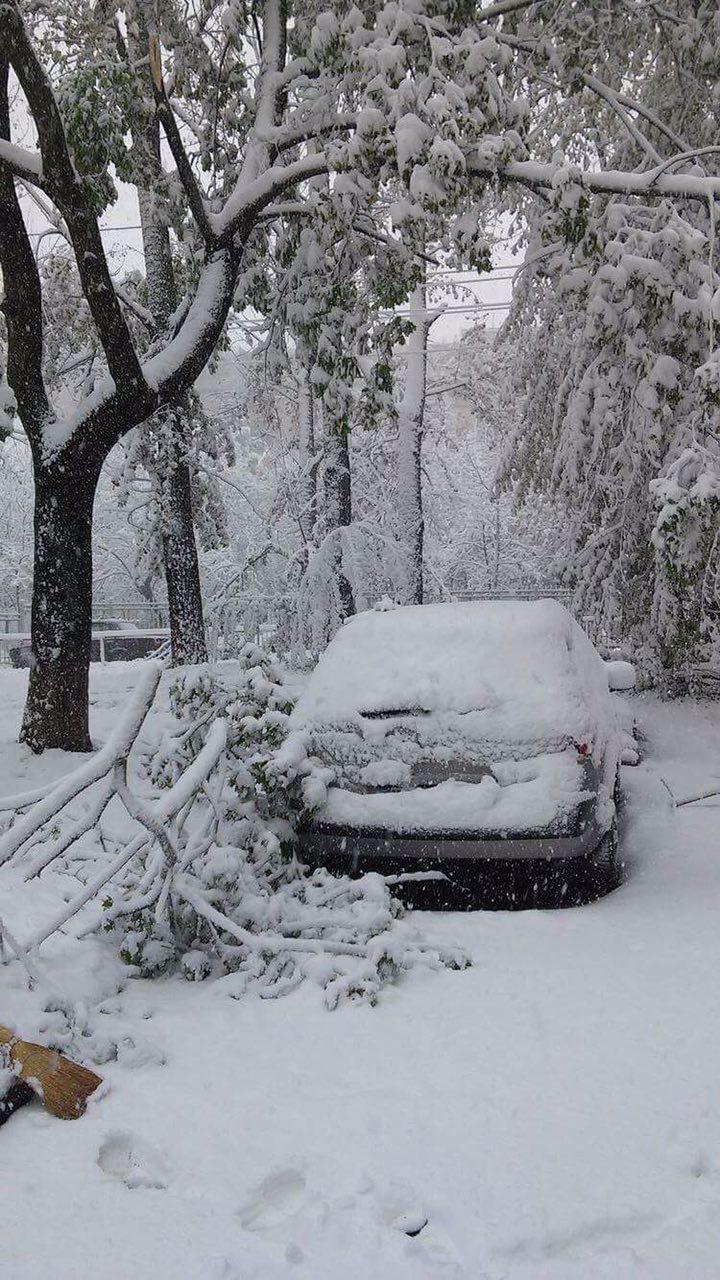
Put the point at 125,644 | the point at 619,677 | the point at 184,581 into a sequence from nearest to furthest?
1. the point at 619,677
2. the point at 184,581
3. the point at 125,644

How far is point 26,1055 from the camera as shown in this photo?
3373 millimetres

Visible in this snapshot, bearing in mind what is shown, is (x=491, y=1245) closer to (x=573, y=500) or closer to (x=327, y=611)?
(x=573, y=500)

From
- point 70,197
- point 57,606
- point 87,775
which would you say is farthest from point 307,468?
point 87,775

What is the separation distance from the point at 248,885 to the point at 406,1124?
187 centimetres

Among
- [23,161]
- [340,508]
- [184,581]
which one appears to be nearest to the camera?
[23,161]

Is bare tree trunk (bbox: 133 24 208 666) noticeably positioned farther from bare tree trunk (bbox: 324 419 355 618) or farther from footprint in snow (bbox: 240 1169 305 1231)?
footprint in snow (bbox: 240 1169 305 1231)

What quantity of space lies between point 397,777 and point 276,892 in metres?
0.86

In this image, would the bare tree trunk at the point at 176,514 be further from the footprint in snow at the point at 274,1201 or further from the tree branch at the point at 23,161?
the footprint in snow at the point at 274,1201

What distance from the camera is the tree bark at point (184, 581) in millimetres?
13273

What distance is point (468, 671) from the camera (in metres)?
5.14

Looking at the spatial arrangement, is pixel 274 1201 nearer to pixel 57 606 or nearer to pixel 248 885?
pixel 248 885

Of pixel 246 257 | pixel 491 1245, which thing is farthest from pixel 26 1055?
pixel 246 257

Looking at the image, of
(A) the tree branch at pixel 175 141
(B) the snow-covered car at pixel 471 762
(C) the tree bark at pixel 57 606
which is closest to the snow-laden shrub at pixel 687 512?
(B) the snow-covered car at pixel 471 762

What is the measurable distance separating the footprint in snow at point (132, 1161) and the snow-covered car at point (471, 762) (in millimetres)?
2130
